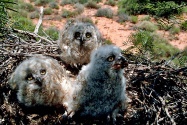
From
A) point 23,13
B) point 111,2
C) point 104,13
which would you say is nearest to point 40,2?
point 23,13

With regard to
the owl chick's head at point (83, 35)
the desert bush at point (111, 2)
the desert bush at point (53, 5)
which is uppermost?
the owl chick's head at point (83, 35)

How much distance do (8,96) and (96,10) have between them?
20.1 m

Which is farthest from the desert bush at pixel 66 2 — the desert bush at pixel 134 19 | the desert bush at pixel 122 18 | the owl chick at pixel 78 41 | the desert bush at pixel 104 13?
the owl chick at pixel 78 41

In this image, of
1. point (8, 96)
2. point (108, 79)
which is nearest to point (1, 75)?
point (8, 96)

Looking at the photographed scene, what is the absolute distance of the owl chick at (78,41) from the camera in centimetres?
445

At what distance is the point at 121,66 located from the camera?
11.5 ft

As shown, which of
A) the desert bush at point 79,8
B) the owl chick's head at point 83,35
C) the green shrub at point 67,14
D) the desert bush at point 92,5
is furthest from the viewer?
the desert bush at point 92,5

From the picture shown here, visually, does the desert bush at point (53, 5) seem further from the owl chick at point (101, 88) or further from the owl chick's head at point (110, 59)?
the owl chick's head at point (110, 59)

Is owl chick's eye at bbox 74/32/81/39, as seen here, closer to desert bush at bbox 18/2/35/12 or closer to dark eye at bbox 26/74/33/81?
dark eye at bbox 26/74/33/81

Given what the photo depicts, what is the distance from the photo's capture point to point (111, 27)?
786 inches

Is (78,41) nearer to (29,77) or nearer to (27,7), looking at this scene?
(29,77)

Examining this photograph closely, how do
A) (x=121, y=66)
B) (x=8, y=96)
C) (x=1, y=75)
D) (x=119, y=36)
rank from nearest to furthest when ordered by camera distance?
(x=121, y=66), (x=8, y=96), (x=1, y=75), (x=119, y=36)

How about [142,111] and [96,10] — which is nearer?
[142,111]

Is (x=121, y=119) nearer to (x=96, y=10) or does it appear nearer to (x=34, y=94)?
(x=34, y=94)
